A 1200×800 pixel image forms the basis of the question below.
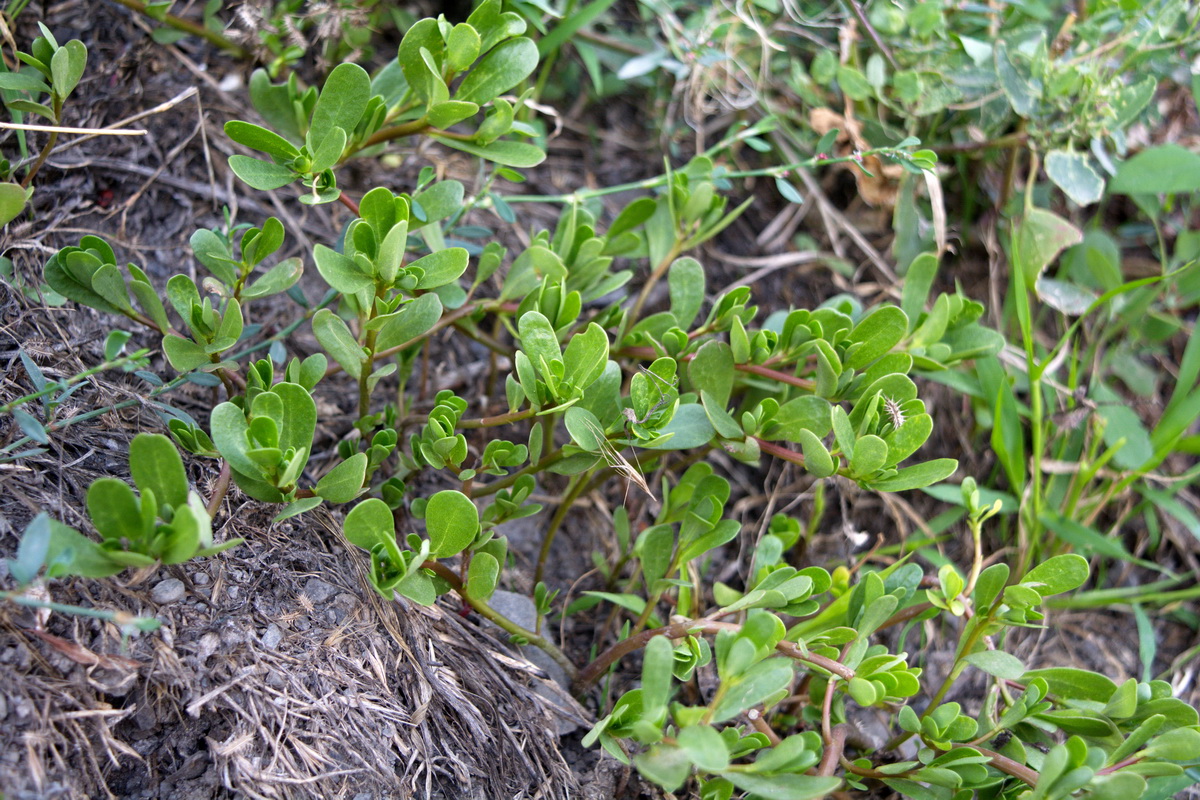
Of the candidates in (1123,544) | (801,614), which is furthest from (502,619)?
(1123,544)

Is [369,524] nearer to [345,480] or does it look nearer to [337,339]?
[345,480]

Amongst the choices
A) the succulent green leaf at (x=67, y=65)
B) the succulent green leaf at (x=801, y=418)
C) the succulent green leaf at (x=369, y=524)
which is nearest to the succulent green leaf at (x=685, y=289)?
the succulent green leaf at (x=801, y=418)

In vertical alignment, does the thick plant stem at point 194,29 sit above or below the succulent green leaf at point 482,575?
above

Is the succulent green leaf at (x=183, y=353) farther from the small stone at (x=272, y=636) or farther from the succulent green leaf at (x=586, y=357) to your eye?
the succulent green leaf at (x=586, y=357)

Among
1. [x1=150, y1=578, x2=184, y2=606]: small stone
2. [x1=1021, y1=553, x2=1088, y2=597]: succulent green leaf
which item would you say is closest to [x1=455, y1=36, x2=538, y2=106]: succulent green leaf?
[x1=150, y1=578, x2=184, y2=606]: small stone

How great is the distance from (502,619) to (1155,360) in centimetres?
217

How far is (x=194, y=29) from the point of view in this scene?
194 centimetres

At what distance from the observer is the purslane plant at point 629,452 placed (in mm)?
1259

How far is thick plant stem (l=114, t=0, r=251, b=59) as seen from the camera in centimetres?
185

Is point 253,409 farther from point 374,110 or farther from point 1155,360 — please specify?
point 1155,360

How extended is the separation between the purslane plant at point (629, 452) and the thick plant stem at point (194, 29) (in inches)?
19.0

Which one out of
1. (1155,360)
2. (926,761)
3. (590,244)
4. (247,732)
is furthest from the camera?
(1155,360)

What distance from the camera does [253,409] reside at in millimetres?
1274

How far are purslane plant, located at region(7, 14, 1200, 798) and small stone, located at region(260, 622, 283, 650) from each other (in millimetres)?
200
